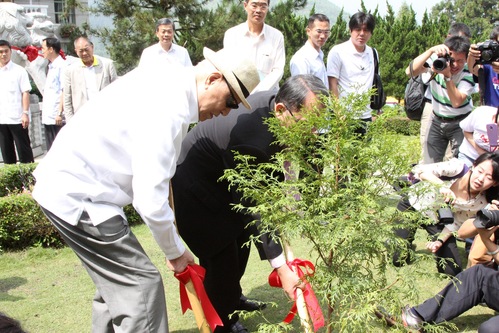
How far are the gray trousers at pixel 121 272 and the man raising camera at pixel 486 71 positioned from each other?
385 cm

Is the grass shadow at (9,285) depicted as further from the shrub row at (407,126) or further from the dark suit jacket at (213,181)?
the shrub row at (407,126)

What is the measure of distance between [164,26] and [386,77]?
43.0 feet

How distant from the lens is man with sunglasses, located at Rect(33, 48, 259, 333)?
2275mm

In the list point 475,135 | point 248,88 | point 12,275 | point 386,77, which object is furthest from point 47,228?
point 386,77

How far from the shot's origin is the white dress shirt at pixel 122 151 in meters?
2.20

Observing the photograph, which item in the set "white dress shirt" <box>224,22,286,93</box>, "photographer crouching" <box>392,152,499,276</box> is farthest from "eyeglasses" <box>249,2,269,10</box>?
"photographer crouching" <box>392,152,499,276</box>

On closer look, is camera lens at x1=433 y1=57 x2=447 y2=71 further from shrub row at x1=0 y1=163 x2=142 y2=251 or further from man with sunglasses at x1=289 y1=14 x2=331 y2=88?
shrub row at x1=0 y1=163 x2=142 y2=251

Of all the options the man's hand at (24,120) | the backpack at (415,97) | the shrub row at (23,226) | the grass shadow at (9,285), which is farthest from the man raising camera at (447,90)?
the man's hand at (24,120)

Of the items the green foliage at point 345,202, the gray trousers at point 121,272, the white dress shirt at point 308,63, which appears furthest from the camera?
the white dress shirt at point 308,63

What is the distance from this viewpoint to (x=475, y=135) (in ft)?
15.1

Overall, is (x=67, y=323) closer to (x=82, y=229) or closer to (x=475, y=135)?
(x=82, y=229)

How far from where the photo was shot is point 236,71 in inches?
94.5

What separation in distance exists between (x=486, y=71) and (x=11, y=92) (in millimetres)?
5885

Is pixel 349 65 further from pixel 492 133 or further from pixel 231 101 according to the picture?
pixel 231 101
